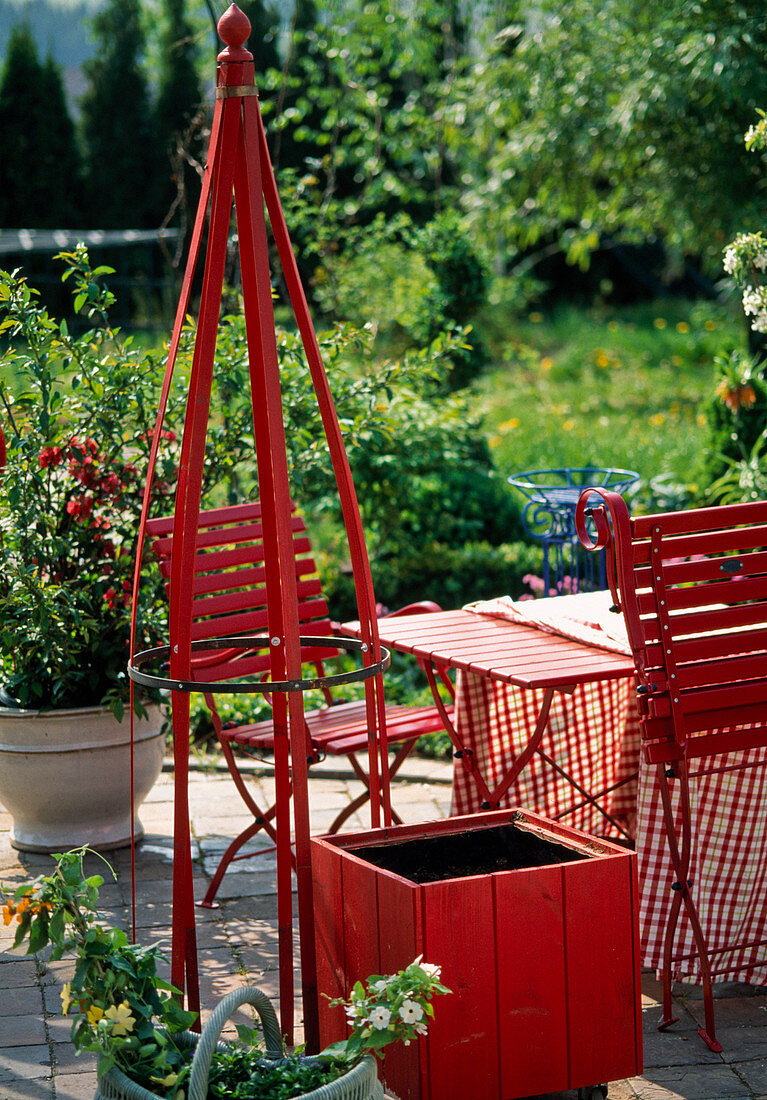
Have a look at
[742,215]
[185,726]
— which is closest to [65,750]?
[185,726]

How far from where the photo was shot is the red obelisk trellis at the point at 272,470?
2.57 meters

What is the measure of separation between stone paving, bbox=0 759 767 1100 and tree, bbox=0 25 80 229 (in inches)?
Result: 434

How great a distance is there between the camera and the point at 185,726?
2.73 meters

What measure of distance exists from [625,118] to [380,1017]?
768 cm

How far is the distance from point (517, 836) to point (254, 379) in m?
1.15

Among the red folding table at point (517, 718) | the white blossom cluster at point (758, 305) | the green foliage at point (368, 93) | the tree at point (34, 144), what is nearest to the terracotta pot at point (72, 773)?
the red folding table at point (517, 718)

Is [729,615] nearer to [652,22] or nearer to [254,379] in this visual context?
[254,379]

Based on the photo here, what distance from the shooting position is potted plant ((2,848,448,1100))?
81.0 inches

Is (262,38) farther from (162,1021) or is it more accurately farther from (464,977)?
(162,1021)

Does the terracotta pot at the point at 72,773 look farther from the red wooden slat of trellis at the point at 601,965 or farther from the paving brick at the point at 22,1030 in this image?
the red wooden slat of trellis at the point at 601,965

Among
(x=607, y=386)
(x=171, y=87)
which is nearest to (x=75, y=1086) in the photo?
(x=607, y=386)

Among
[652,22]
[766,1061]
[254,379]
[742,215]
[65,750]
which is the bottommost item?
[766,1061]

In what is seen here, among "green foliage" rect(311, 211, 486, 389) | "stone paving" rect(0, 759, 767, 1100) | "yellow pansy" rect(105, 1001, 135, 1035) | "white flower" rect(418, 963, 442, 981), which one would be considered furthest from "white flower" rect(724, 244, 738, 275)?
"green foliage" rect(311, 211, 486, 389)

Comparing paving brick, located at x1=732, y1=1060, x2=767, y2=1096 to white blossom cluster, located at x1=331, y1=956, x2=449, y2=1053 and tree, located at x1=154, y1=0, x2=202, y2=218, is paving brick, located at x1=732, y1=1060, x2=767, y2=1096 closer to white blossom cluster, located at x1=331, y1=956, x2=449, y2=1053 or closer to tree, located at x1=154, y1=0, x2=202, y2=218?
white blossom cluster, located at x1=331, y1=956, x2=449, y2=1053
